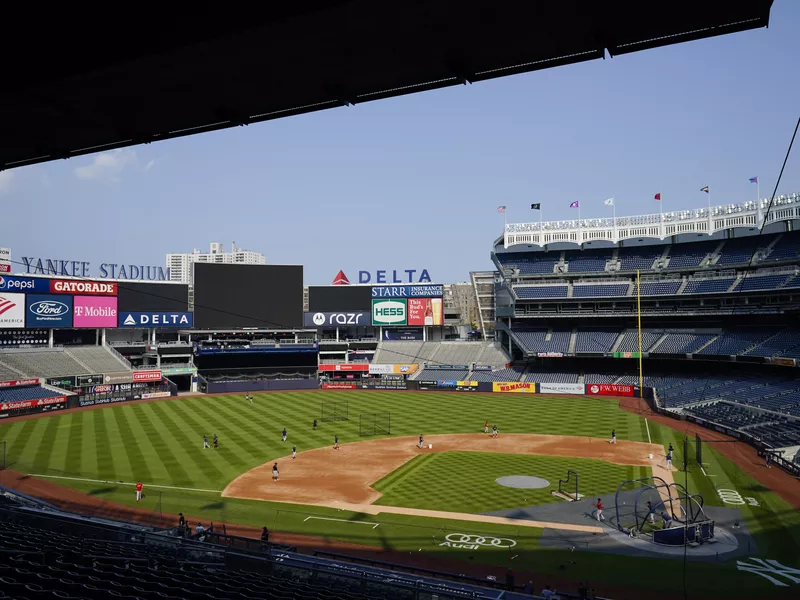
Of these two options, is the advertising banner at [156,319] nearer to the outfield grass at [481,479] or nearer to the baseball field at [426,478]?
the baseball field at [426,478]

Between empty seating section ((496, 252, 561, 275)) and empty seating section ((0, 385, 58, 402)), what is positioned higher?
empty seating section ((496, 252, 561, 275))

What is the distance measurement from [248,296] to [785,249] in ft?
225

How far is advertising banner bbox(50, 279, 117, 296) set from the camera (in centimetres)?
7544

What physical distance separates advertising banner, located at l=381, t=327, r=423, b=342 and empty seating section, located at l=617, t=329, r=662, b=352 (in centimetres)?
3274

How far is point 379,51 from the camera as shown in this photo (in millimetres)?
8586

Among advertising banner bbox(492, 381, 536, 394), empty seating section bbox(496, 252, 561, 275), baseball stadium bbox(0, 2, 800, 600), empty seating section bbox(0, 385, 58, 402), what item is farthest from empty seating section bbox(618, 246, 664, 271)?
empty seating section bbox(0, 385, 58, 402)

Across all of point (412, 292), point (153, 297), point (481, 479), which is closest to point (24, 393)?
point (153, 297)

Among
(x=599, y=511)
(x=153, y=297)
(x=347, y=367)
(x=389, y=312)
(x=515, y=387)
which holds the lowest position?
(x=599, y=511)

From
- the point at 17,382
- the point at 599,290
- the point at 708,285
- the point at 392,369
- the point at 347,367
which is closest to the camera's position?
the point at 17,382

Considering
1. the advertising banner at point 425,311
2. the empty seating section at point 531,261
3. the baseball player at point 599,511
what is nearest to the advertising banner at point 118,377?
the advertising banner at point 425,311

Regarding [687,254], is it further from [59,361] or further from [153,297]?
[59,361]

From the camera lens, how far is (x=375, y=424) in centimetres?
5459

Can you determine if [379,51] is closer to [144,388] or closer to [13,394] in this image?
[13,394]

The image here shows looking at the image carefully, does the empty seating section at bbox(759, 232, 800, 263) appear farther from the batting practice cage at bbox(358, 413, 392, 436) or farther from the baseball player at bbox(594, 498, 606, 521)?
the baseball player at bbox(594, 498, 606, 521)
